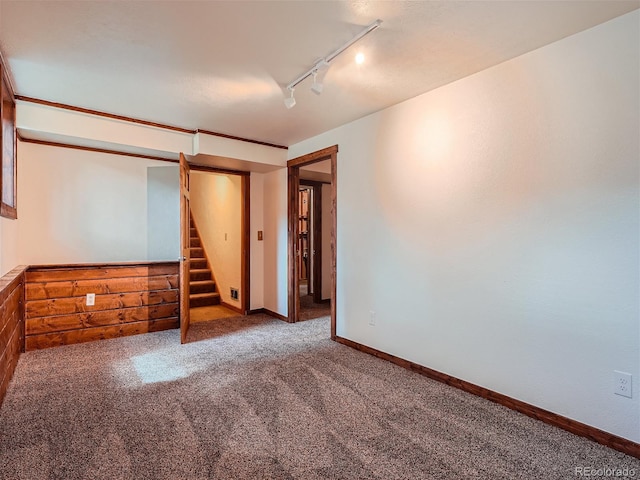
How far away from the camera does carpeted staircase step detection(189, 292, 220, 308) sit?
557 cm

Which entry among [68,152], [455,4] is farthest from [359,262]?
[68,152]

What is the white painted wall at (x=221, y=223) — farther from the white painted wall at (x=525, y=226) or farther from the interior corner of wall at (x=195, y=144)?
the white painted wall at (x=525, y=226)

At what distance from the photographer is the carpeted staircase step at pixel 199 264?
6.21m

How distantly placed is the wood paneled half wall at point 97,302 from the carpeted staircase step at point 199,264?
210 centimetres

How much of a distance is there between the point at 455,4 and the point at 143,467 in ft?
9.21

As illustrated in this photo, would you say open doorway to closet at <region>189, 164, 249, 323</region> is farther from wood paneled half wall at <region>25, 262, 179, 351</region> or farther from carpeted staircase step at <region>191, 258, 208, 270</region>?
wood paneled half wall at <region>25, 262, 179, 351</region>

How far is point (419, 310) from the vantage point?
114 inches

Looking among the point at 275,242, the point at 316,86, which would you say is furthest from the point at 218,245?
the point at 316,86

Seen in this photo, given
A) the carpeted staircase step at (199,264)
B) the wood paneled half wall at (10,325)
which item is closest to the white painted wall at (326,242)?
the carpeted staircase step at (199,264)

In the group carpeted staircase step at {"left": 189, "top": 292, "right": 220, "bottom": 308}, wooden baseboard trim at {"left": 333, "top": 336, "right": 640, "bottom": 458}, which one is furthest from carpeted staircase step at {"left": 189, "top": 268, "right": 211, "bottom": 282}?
wooden baseboard trim at {"left": 333, "top": 336, "right": 640, "bottom": 458}

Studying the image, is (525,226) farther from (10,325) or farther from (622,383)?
(10,325)

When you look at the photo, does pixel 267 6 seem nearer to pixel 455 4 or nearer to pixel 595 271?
pixel 455 4

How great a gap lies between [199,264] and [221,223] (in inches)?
40.2

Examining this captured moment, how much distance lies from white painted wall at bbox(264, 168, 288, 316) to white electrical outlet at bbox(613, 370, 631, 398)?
136 inches
